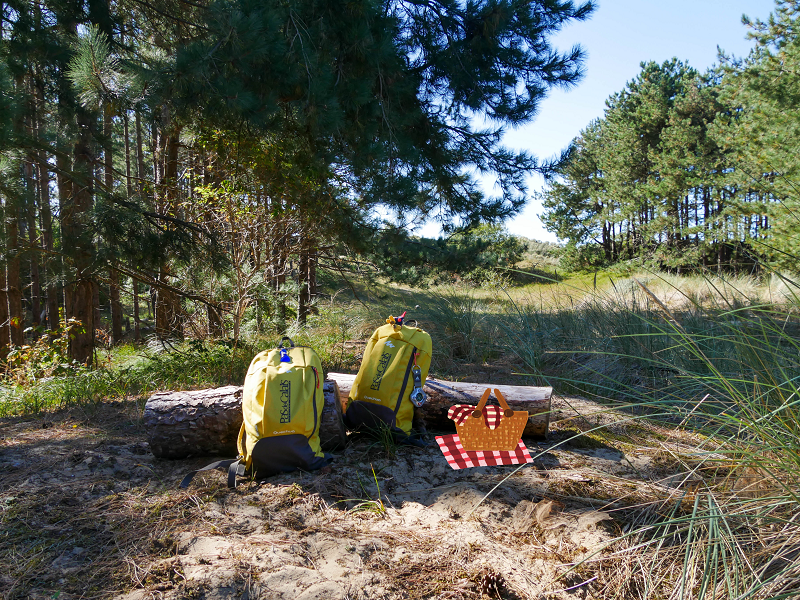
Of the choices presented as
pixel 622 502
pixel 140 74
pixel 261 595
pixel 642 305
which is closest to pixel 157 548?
pixel 261 595

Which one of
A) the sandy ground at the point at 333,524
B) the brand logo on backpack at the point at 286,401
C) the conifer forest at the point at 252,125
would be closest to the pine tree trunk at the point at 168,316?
the conifer forest at the point at 252,125

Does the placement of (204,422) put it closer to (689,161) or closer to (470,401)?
(470,401)

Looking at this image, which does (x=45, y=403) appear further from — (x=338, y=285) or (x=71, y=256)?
(x=338, y=285)

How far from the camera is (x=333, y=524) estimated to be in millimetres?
2211

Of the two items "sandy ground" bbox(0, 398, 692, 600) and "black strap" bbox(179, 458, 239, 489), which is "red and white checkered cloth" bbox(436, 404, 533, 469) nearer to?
"sandy ground" bbox(0, 398, 692, 600)

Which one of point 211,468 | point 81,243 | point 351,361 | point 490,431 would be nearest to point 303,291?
point 351,361

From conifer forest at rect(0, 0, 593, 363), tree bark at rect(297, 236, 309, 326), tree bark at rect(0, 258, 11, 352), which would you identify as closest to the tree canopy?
conifer forest at rect(0, 0, 593, 363)

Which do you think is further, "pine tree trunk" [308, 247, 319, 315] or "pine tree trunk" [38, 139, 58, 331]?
"pine tree trunk" [308, 247, 319, 315]

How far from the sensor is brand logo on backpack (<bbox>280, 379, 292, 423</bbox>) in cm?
266

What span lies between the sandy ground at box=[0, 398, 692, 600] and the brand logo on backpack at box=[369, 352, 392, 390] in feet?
1.29

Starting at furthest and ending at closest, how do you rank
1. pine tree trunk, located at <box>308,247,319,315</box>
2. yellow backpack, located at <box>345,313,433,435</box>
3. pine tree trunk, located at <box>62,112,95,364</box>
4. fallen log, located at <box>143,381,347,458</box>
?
pine tree trunk, located at <box>308,247,319,315</box>, pine tree trunk, located at <box>62,112,95,364</box>, yellow backpack, located at <box>345,313,433,435</box>, fallen log, located at <box>143,381,347,458</box>

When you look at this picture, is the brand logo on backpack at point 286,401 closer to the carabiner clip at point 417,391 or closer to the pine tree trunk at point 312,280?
the carabiner clip at point 417,391

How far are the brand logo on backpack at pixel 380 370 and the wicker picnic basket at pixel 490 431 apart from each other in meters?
0.62

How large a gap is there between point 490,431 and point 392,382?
69cm
